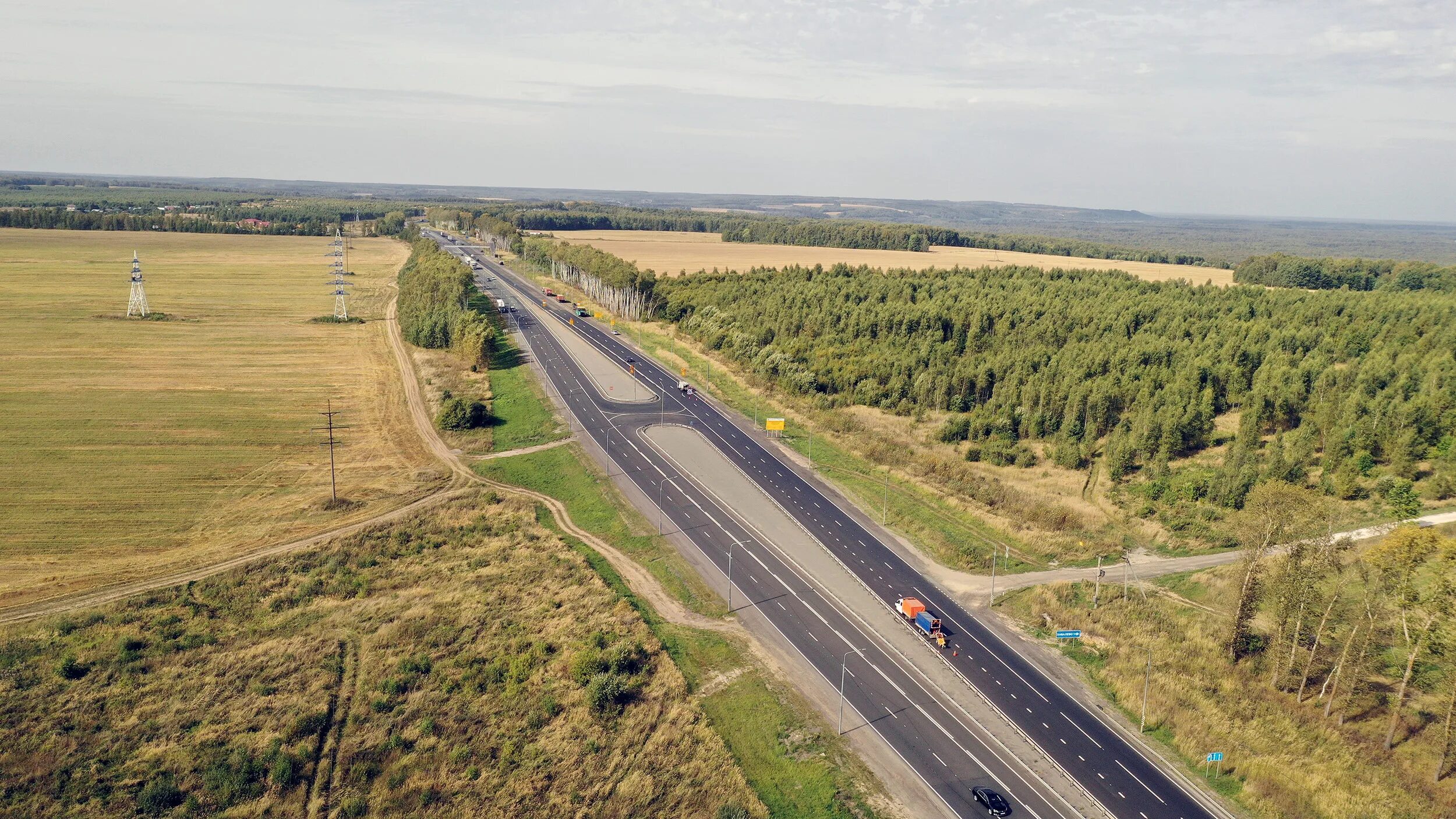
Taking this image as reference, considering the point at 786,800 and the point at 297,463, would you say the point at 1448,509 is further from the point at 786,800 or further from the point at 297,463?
the point at 297,463

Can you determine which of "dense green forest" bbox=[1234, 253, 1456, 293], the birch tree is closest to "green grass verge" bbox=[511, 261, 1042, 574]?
the birch tree

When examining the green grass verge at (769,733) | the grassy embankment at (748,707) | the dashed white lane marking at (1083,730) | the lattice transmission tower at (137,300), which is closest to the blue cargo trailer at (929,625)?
the dashed white lane marking at (1083,730)

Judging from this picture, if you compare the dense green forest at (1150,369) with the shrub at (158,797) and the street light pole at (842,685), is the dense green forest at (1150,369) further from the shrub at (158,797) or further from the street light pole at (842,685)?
the shrub at (158,797)

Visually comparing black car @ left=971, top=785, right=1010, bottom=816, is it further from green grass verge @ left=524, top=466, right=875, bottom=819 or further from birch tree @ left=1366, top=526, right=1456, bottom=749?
birch tree @ left=1366, top=526, right=1456, bottom=749

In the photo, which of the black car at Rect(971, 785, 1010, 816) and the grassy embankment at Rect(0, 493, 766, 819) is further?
the black car at Rect(971, 785, 1010, 816)

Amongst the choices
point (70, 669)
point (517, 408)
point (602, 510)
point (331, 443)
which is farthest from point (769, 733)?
point (517, 408)

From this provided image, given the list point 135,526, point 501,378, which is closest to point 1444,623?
point 135,526
